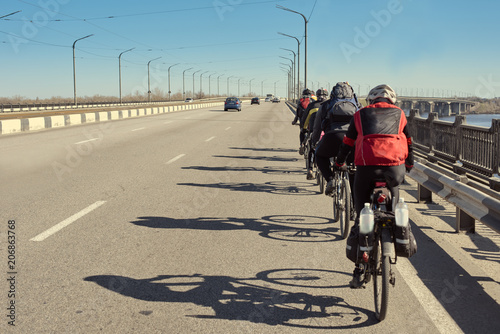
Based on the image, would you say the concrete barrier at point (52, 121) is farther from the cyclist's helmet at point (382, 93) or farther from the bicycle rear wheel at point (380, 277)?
the bicycle rear wheel at point (380, 277)

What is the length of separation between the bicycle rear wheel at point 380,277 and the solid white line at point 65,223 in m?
3.78

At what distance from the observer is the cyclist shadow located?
385 cm

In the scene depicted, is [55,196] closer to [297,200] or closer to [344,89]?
[297,200]

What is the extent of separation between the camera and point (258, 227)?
6684mm

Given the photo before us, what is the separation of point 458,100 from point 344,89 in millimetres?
122907

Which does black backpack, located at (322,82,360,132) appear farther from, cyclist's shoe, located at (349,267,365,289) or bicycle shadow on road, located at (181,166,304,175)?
bicycle shadow on road, located at (181,166,304,175)

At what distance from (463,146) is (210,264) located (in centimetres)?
734

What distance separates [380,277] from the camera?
13.3 feet

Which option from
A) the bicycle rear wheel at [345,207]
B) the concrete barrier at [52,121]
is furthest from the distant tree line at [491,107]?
the bicycle rear wheel at [345,207]

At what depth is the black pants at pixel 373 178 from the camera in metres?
4.36

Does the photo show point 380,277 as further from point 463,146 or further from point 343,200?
point 463,146

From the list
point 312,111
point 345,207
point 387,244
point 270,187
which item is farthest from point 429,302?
point 312,111

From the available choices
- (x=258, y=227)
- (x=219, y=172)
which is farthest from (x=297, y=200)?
(x=219, y=172)

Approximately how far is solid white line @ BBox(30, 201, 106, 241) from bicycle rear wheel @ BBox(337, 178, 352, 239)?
134 inches
